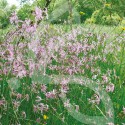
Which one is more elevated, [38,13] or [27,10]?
[38,13]

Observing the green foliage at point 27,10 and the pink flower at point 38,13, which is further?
the green foliage at point 27,10

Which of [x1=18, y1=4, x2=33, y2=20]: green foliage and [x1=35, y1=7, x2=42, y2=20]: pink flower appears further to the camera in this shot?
[x1=18, y1=4, x2=33, y2=20]: green foliage

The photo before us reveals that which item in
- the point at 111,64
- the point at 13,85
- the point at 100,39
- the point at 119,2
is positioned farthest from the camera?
the point at 119,2

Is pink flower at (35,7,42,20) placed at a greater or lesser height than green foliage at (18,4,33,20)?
greater

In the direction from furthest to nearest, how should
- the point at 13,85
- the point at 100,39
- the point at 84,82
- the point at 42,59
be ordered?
the point at 100,39 → the point at 84,82 → the point at 13,85 → the point at 42,59

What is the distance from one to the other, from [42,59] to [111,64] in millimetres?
1948

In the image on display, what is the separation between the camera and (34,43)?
216 cm

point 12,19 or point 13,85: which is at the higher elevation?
point 12,19

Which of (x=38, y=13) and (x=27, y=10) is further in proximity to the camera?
(x=27, y=10)

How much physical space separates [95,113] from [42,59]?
59 centimetres

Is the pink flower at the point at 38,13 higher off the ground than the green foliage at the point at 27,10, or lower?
higher

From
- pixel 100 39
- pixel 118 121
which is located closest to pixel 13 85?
pixel 118 121

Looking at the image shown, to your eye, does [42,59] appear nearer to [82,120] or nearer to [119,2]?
[82,120]

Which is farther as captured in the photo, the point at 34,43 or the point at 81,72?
the point at 81,72
